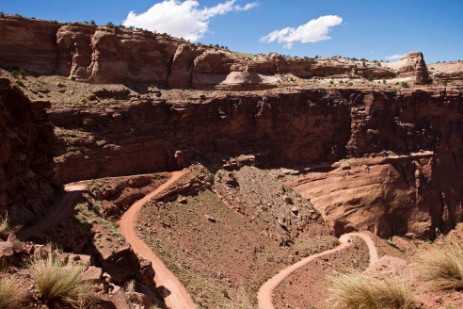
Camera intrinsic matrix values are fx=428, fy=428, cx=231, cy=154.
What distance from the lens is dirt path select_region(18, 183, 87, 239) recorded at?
57.1 ft

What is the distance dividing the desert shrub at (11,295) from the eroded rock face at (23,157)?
8857 mm

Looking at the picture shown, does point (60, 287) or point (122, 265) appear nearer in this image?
point (60, 287)

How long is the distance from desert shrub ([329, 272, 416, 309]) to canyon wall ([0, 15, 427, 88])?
36247mm

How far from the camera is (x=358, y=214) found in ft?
136

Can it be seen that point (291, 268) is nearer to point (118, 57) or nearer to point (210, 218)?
point (210, 218)

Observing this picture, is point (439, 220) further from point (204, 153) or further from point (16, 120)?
point (16, 120)

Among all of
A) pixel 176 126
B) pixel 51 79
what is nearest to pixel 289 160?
pixel 176 126

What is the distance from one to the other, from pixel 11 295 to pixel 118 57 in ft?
119

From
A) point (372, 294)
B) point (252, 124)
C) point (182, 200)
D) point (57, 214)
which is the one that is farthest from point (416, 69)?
point (372, 294)

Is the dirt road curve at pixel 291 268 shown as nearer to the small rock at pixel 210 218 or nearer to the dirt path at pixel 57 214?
the small rock at pixel 210 218

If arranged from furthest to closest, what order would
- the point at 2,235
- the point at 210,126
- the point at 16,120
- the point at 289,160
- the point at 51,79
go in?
the point at 289,160
the point at 210,126
the point at 51,79
the point at 16,120
the point at 2,235

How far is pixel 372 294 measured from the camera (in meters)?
8.30

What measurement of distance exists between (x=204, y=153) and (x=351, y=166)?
626 inches

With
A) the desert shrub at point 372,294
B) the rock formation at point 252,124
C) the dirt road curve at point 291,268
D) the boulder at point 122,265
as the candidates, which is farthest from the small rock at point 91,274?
the rock formation at point 252,124
